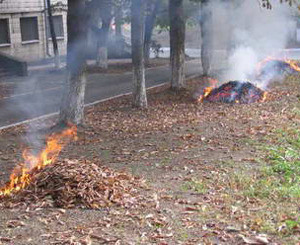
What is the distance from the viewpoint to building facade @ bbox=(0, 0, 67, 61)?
27.3 metres

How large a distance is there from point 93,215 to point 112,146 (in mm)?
3826

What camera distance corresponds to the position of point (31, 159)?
29.6 feet

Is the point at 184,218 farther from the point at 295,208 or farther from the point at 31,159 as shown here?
the point at 31,159

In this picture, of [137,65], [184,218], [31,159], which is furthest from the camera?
[137,65]

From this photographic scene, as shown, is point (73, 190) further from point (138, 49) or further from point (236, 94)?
point (236, 94)

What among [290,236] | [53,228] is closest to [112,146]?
[53,228]

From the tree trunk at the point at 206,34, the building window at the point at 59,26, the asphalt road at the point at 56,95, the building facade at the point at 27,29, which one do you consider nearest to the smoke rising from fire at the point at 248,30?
the tree trunk at the point at 206,34

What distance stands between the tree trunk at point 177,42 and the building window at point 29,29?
14737mm

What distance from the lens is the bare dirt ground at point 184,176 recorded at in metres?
5.46

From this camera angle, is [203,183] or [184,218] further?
[203,183]

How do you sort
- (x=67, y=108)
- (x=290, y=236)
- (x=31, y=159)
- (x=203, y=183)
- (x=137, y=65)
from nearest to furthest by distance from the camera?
(x=290, y=236) < (x=203, y=183) < (x=31, y=159) < (x=67, y=108) < (x=137, y=65)

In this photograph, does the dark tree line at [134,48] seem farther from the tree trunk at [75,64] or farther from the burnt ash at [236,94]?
the burnt ash at [236,94]

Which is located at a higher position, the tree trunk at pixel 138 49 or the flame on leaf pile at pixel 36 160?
the tree trunk at pixel 138 49

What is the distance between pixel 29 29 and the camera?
96.3 ft
